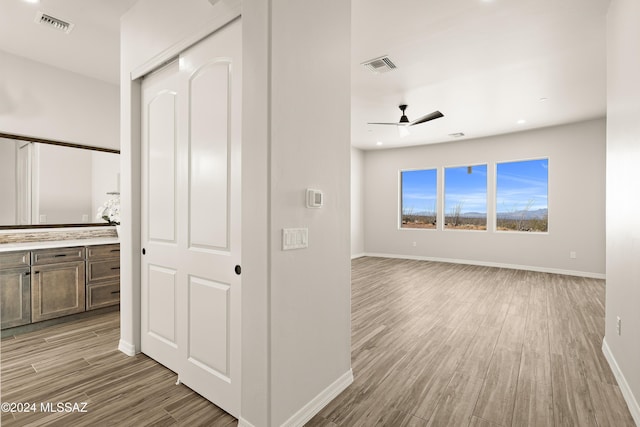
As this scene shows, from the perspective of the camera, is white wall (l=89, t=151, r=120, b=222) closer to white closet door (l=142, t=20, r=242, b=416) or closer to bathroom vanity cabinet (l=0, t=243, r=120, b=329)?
bathroom vanity cabinet (l=0, t=243, r=120, b=329)

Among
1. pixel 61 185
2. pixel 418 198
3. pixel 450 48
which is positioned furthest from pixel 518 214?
pixel 61 185

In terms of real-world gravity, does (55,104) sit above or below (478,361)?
above

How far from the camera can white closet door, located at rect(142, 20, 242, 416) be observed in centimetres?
188

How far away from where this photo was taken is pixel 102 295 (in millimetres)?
3717

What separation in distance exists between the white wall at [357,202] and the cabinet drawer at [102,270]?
5503 mm

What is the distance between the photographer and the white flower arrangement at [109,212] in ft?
13.4

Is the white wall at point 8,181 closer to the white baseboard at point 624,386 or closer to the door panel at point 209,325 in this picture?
the door panel at point 209,325

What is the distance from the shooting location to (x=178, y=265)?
2271 millimetres

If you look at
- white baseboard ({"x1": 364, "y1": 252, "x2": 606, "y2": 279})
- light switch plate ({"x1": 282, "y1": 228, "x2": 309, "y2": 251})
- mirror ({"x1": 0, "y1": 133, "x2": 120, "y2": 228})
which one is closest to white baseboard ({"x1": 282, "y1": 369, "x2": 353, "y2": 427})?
light switch plate ({"x1": 282, "y1": 228, "x2": 309, "y2": 251})

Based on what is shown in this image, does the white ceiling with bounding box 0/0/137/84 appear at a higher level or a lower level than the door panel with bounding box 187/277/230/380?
higher

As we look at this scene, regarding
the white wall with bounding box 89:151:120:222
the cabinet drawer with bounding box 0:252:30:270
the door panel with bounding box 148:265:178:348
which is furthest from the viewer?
the white wall with bounding box 89:151:120:222

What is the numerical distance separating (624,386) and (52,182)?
5.71 meters

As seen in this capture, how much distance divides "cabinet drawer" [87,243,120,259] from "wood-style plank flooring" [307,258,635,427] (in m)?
3.02

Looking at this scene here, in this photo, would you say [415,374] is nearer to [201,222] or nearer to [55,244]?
[201,222]
